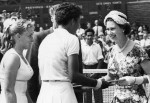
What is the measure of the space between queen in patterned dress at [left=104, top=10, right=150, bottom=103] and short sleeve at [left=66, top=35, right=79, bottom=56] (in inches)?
30.3

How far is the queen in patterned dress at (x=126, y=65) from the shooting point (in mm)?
4844

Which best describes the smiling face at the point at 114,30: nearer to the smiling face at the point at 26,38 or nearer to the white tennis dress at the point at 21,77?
the smiling face at the point at 26,38

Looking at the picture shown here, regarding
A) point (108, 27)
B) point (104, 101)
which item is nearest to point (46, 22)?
point (104, 101)

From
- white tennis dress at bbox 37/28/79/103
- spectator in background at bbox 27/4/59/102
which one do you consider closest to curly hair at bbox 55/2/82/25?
white tennis dress at bbox 37/28/79/103

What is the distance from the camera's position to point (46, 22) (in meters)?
17.3

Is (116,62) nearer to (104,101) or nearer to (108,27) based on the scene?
(108,27)

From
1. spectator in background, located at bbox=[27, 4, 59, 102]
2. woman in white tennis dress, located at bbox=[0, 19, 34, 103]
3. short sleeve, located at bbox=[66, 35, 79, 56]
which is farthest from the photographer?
spectator in background, located at bbox=[27, 4, 59, 102]

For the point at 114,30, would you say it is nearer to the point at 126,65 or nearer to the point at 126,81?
the point at 126,65

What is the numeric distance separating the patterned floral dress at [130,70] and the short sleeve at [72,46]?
879mm

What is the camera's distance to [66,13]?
4305 mm

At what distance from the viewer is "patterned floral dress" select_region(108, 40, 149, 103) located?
15.9 ft

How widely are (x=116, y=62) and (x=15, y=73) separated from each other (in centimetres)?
103

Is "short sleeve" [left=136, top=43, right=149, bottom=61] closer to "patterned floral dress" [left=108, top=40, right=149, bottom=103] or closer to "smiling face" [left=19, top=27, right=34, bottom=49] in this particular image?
"patterned floral dress" [left=108, top=40, right=149, bottom=103]

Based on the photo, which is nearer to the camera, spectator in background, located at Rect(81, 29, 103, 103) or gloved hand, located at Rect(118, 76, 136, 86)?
gloved hand, located at Rect(118, 76, 136, 86)
